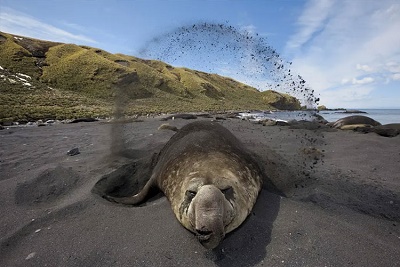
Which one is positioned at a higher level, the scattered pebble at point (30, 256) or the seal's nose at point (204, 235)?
the seal's nose at point (204, 235)

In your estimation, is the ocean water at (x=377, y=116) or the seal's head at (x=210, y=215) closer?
the seal's head at (x=210, y=215)

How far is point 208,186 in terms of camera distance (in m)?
3.05

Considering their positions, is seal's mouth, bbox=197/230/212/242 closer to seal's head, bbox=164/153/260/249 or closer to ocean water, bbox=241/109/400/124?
seal's head, bbox=164/153/260/249

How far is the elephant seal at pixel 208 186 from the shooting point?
8.92 ft

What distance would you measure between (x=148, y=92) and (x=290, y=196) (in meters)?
64.2

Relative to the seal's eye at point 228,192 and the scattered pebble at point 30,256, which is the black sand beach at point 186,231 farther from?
the seal's eye at point 228,192

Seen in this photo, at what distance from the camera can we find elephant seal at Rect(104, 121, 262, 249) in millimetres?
2720

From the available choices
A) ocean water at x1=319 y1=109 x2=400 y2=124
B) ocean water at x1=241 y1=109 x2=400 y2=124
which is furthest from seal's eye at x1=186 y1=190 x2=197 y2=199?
ocean water at x1=319 y1=109 x2=400 y2=124

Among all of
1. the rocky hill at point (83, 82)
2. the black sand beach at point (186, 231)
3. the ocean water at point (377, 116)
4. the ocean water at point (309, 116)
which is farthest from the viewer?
the rocky hill at point (83, 82)

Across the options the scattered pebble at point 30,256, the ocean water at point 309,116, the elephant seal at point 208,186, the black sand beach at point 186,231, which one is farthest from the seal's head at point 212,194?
the ocean water at point 309,116

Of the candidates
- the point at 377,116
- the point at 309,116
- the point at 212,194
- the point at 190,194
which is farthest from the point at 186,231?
the point at 377,116

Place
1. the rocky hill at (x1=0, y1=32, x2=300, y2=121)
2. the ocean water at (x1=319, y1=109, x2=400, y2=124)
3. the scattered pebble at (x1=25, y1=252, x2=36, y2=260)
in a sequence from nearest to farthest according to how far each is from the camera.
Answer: the scattered pebble at (x1=25, y1=252, x2=36, y2=260) < the ocean water at (x1=319, y1=109, x2=400, y2=124) < the rocky hill at (x1=0, y1=32, x2=300, y2=121)

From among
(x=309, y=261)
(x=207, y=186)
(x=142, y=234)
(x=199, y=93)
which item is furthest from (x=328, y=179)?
(x=199, y=93)

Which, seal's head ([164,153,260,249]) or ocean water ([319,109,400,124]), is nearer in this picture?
seal's head ([164,153,260,249])
